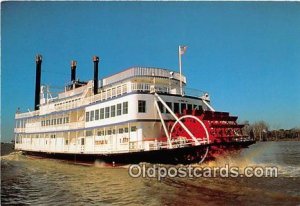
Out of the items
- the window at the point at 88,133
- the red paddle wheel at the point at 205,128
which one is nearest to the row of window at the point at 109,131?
the window at the point at 88,133

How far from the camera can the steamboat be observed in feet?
35.5

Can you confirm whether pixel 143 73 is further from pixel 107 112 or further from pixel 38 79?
pixel 38 79

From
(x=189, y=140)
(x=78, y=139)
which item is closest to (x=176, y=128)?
(x=189, y=140)

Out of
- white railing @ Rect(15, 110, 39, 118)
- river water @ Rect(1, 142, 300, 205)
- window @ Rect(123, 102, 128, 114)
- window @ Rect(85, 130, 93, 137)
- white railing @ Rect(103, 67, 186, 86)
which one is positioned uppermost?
white railing @ Rect(103, 67, 186, 86)

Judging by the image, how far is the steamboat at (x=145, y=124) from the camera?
10.8m

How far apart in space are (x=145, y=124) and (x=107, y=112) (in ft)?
6.36

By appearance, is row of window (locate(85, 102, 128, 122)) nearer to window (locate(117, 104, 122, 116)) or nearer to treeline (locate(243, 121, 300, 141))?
window (locate(117, 104, 122, 116))

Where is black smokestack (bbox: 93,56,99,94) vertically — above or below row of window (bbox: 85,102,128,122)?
above

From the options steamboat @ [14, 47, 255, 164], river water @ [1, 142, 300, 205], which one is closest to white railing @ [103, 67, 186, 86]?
steamboat @ [14, 47, 255, 164]

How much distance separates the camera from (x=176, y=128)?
12.0 meters

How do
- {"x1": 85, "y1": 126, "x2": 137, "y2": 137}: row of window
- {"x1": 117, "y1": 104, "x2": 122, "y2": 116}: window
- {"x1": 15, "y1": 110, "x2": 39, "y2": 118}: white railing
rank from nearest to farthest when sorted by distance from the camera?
{"x1": 85, "y1": 126, "x2": 137, "y2": 137}: row of window < {"x1": 117, "y1": 104, "x2": 122, "y2": 116}: window < {"x1": 15, "y1": 110, "x2": 39, "y2": 118}: white railing

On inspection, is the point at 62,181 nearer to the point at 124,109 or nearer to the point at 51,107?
the point at 124,109

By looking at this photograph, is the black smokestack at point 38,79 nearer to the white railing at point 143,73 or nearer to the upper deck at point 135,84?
the upper deck at point 135,84

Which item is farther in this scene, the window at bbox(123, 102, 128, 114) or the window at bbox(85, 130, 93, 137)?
the window at bbox(85, 130, 93, 137)
